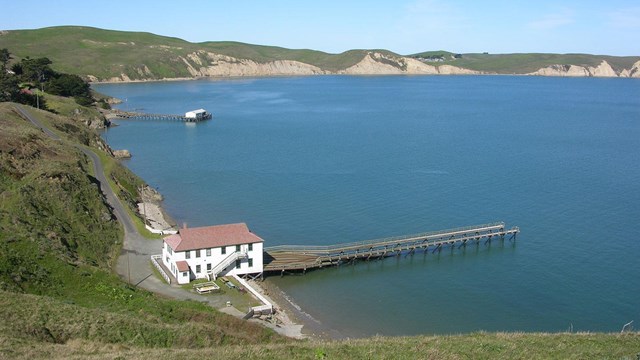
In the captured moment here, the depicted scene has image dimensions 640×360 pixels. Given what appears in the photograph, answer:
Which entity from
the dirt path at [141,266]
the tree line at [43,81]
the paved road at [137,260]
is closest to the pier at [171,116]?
the tree line at [43,81]

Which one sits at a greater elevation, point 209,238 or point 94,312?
point 94,312

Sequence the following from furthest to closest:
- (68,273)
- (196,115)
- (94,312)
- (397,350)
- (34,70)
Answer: (196,115), (34,70), (68,273), (94,312), (397,350)

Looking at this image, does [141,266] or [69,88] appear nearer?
[141,266]

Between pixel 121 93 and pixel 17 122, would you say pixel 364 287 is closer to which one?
pixel 17 122

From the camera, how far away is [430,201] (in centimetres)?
6225

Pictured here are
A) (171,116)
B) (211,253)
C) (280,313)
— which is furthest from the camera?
(171,116)

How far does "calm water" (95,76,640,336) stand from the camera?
130 ft

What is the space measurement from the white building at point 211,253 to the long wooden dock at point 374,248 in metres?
2.74

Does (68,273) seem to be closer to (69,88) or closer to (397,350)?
(397,350)

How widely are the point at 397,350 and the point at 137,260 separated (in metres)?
23.7

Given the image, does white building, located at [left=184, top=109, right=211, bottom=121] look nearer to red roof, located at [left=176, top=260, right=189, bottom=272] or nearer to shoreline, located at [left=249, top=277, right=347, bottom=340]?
shoreline, located at [left=249, top=277, right=347, bottom=340]

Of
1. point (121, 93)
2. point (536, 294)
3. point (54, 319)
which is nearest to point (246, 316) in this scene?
point (54, 319)

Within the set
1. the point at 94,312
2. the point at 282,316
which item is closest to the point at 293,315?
the point at 282,316

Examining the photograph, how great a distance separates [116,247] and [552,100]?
546 ft
